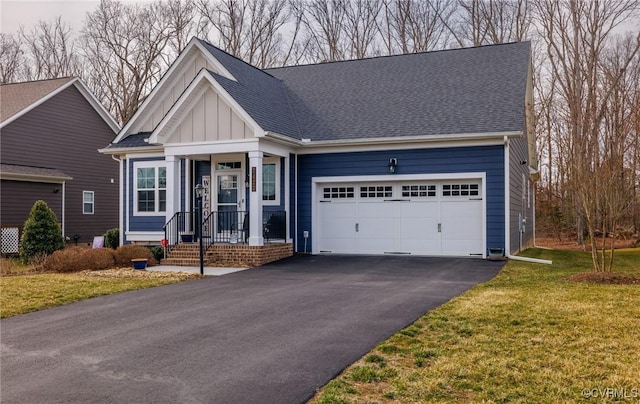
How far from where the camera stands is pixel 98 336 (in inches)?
272

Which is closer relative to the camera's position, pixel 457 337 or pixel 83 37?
pixel 457 337

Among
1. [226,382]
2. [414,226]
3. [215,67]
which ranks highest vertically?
[215,67]

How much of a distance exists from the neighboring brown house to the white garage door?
1202cm

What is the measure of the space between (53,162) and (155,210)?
810 cm

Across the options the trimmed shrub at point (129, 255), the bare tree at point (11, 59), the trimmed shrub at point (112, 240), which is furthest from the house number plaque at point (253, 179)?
the bare tree at point (11, 59)

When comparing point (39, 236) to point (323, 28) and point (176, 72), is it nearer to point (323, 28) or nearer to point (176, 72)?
point (176, 72)

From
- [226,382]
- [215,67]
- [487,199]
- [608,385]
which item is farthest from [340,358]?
[215,67]

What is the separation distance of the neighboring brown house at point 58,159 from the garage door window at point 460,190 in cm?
1536

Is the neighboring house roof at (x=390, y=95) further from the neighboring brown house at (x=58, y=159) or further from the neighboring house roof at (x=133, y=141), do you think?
the neighboring brown house at (x=58, y=159)

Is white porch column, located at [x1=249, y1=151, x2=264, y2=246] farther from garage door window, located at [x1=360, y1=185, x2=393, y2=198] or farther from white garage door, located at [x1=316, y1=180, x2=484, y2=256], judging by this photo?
Result: garage door window, located at [x1=360, y1=185, x2=393, y2=198]

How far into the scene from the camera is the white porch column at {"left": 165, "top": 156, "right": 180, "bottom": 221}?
16.0 m

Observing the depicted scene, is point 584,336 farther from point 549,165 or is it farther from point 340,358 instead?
point 549,165

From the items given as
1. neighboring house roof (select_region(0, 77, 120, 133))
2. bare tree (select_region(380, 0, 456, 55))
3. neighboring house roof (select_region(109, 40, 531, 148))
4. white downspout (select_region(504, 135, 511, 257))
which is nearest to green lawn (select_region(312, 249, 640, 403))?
white downspout (select_region(504, 135, 511, 257))

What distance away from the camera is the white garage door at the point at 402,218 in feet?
50.7
